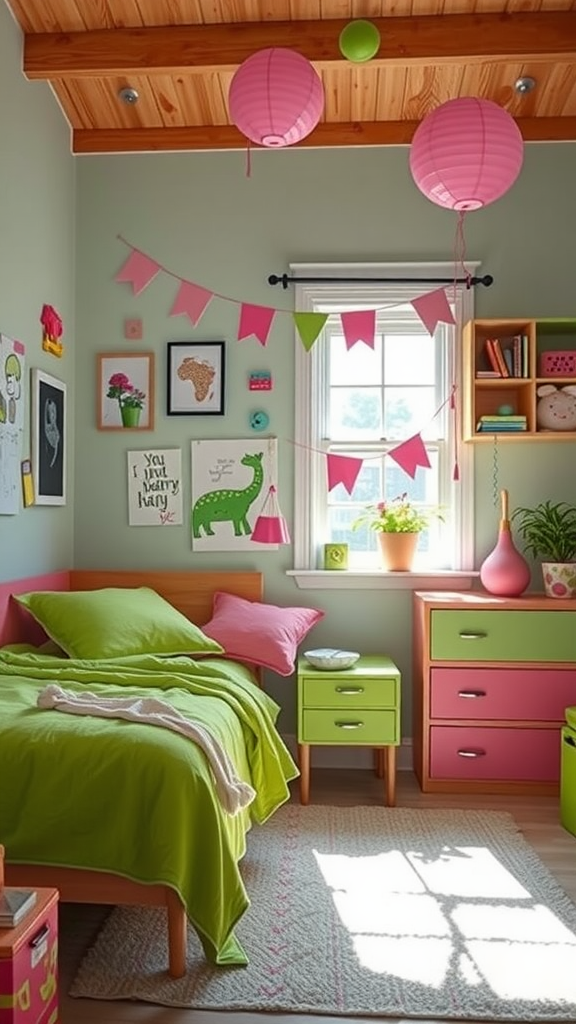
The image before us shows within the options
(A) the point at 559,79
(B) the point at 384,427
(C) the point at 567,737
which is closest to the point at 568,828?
(C) the point at 567,737

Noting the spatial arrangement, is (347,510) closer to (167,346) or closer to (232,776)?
(167,346)

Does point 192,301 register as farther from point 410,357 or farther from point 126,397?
point 410,357

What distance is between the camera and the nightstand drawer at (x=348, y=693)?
10.3ft

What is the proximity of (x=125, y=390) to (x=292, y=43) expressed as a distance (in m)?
1.55

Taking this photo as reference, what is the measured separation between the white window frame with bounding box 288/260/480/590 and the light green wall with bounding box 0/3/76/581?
1012mm

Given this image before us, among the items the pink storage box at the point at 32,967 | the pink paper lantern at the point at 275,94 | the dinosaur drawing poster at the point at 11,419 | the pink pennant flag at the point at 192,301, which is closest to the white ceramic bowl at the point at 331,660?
the dinosaur drawing poster at the point at 11,419

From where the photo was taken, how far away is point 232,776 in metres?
2.08

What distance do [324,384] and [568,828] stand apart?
6.70ft

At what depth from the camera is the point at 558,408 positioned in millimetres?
3416

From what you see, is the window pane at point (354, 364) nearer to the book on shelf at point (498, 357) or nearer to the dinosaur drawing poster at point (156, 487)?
the book on shelf at point (498, 357)

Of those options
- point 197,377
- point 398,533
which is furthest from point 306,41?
point 398,533

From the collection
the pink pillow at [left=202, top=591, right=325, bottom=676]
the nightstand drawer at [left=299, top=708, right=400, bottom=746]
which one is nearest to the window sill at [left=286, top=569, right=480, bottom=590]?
the pink pillow at [left=202, top=591, right=325, bottom=676]

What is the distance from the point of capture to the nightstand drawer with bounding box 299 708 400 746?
3117mm

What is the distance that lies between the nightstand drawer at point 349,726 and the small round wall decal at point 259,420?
4.15ft
